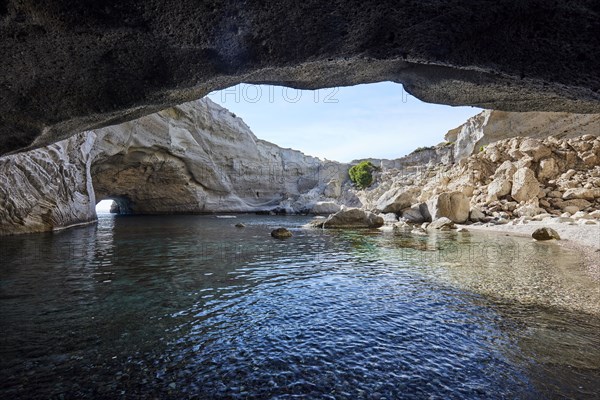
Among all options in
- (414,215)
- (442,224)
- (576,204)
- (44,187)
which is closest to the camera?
(44,187)

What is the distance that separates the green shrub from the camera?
73688mm

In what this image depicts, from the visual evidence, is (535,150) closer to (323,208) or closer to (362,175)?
(323,208)

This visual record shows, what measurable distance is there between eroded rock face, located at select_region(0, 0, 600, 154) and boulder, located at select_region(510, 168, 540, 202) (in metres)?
28.6

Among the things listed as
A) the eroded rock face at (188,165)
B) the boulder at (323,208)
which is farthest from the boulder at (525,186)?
the eroded rock face at (188,165)

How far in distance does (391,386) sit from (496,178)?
33285mm

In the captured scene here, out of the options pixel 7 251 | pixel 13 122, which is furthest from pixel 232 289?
pixel 7 251

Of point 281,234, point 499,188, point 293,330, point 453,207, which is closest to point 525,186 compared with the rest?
point 499,188

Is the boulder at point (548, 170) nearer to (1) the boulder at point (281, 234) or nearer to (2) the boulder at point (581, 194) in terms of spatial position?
(2) the boulder at point (581, 194)

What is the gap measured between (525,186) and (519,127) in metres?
26.1

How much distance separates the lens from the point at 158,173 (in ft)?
136

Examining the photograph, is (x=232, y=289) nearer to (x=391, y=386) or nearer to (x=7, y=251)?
(x=391, y=386)

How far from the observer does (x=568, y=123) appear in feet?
131

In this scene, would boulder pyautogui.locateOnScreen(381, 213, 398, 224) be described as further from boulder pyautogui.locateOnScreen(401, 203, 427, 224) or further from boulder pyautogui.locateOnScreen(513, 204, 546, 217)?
boulder pyautogui.locateOnScreen(513, 204, 546, 217)

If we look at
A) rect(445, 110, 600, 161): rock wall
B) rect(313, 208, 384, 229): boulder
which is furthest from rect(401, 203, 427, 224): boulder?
rect(445, 110, 600, 161): rock wall
